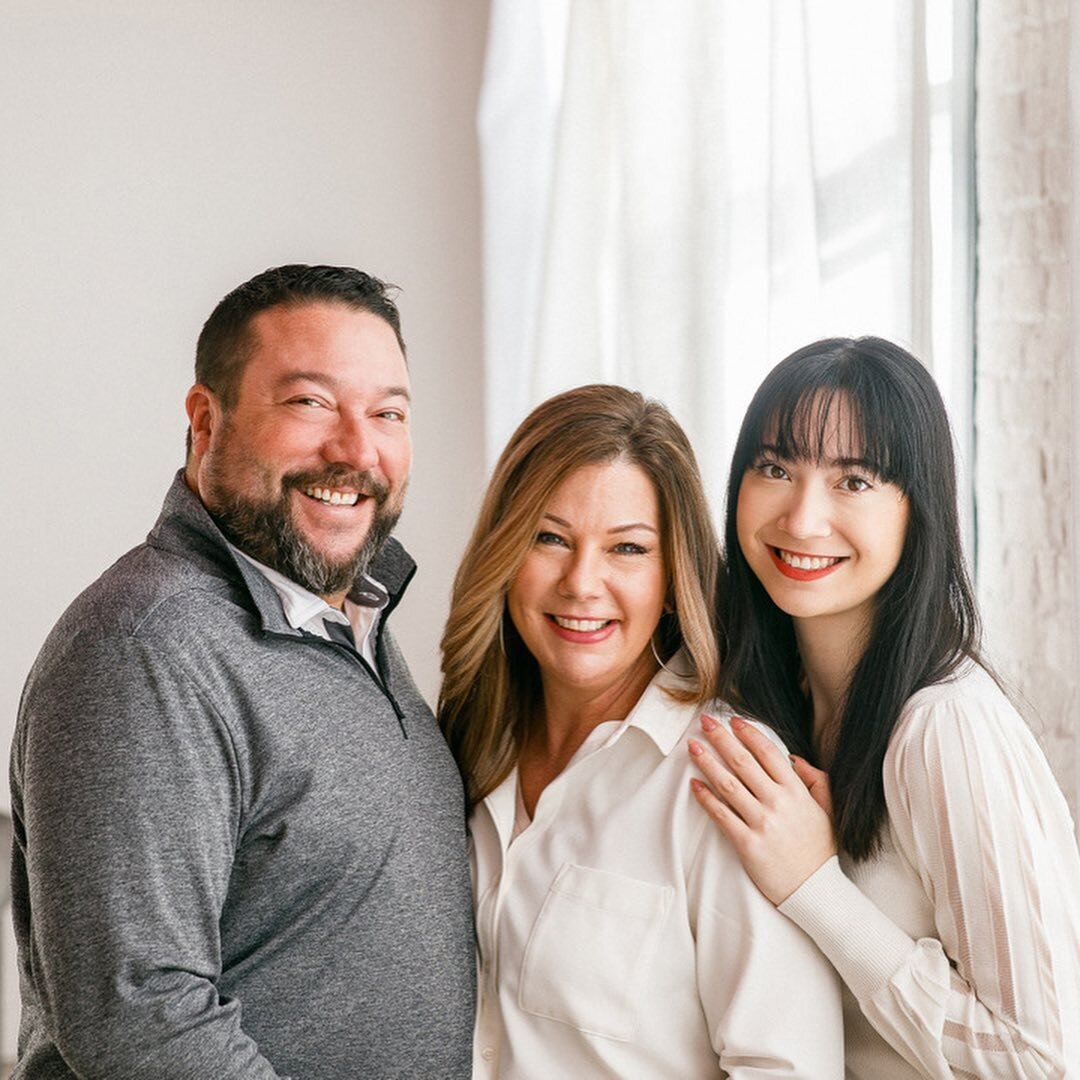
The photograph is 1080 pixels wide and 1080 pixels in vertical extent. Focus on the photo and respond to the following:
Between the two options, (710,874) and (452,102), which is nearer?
(710,874)

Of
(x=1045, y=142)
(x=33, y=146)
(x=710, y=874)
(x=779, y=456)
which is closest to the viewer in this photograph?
(x=710, y=874)

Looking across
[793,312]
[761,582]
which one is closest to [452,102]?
[793,312]

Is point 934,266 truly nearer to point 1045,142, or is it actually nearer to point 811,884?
point 1045,142

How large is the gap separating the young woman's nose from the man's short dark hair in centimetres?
55

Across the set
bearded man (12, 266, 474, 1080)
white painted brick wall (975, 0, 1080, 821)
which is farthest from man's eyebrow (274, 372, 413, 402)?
white painted brick wall (975, 0, 1080, 821)

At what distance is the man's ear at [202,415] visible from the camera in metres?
1.71

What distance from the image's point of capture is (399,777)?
62.9 inches

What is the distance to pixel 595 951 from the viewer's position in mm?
1567

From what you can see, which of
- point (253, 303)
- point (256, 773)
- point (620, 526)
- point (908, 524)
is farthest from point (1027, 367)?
point (256, 773)

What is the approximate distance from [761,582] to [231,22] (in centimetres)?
230

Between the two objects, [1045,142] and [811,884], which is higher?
[1045,142]

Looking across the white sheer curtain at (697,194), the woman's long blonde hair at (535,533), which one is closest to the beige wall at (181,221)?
the white sheer curtain at (697,194)

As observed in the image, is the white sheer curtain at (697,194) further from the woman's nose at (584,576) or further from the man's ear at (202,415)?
the man's ear at (202,415)

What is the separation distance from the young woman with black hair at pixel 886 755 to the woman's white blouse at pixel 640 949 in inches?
1.8
